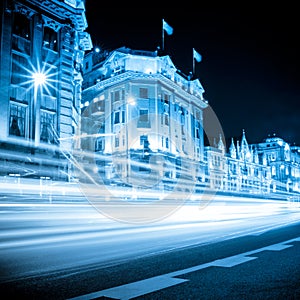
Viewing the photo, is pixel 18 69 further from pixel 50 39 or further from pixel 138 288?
pixel 138 288

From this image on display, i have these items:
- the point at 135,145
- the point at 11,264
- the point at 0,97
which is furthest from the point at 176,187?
the point at 11,264

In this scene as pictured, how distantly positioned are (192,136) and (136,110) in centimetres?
1367

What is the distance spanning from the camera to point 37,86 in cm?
2845

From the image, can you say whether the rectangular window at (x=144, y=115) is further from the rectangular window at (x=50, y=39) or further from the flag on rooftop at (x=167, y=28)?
the rectangular window at (x=50, y=39)

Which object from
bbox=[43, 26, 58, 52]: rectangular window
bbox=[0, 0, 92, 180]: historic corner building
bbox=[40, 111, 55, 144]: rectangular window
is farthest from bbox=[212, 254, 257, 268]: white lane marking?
bbox=[43, 26, 58, 52]: rectangular window

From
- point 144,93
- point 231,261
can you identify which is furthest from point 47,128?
point 144,93

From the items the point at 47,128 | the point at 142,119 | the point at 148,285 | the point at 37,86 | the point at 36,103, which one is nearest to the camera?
the point at 148,285

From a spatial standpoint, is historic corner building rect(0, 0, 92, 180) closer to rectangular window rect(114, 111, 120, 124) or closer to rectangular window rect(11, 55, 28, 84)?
rectangular window rect(11, 55, 28, 84)

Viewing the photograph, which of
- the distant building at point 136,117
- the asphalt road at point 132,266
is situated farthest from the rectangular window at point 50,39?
the distant building at point 136,117

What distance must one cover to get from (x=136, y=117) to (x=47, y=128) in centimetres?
2845

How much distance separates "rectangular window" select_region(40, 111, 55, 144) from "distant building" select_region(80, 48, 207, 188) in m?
22.3

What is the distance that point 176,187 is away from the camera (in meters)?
57.6

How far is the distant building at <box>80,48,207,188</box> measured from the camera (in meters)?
54.4

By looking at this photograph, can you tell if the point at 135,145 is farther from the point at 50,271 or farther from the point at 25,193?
the point at 50,271
